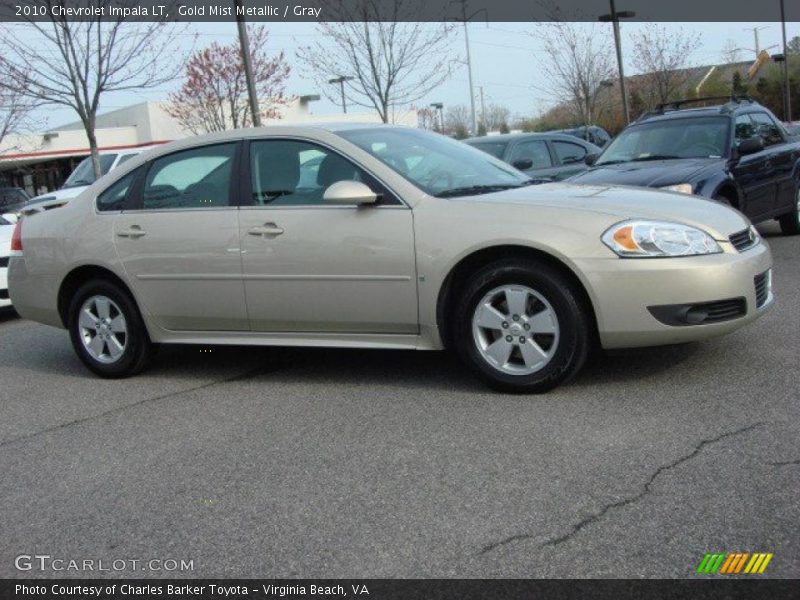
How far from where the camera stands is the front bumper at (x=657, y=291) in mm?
4320

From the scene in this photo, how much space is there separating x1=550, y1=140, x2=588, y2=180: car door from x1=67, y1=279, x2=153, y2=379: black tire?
7.63 metres

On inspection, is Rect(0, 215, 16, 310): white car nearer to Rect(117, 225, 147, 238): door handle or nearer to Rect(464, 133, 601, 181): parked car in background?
Rect(117, 225, 147, 238): door handle

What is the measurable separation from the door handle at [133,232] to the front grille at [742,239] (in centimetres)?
359

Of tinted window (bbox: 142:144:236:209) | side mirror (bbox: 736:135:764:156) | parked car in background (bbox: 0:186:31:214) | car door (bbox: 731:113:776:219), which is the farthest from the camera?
parked car in background (bbox: 0:186:31:214)

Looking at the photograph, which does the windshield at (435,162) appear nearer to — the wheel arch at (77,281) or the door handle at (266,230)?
the door handle at (266,230)

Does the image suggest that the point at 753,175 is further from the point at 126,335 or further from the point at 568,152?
the point at 126,335

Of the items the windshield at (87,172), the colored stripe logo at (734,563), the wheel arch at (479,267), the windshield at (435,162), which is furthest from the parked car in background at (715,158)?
the windshield at (87,172)

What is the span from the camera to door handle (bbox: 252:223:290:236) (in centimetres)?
513

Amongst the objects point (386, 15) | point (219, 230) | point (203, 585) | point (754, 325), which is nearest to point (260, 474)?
point (203, 585)

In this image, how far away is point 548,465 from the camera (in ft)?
11.9

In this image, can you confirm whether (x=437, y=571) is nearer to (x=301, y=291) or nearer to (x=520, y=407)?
(x=520, y=407)

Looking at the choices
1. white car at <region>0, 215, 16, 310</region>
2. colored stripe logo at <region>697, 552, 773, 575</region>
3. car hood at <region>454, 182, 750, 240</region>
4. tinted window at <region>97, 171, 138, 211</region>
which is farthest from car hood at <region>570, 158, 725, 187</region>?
white car at <region>0, 215, 16, 310</region>

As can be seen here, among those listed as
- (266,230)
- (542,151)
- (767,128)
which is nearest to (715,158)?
(767,128)

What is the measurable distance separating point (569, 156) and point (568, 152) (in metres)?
0.08
